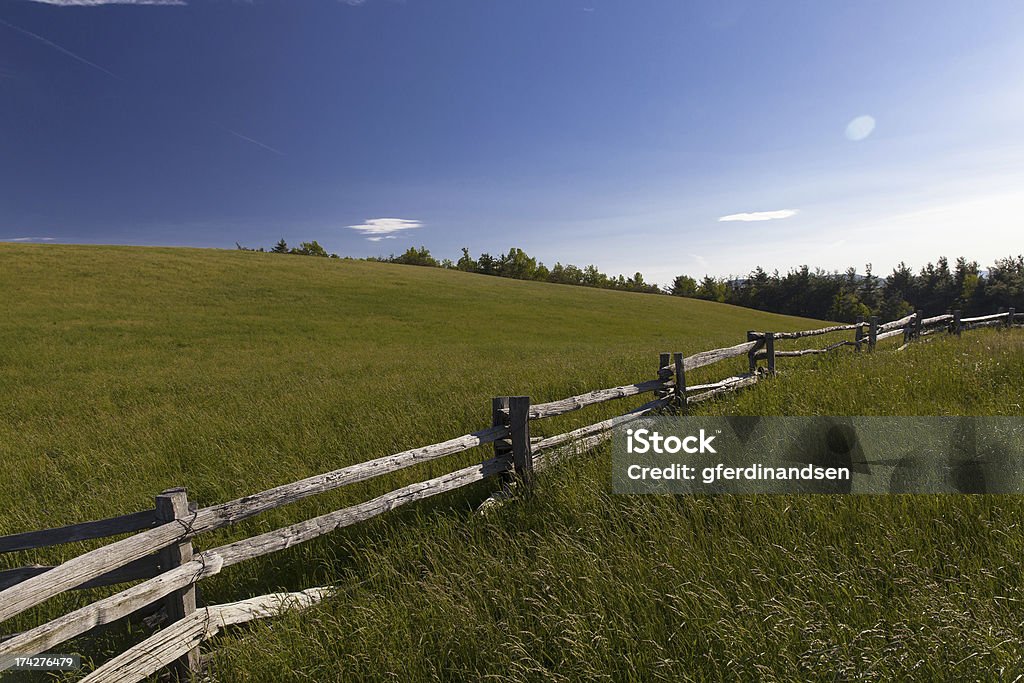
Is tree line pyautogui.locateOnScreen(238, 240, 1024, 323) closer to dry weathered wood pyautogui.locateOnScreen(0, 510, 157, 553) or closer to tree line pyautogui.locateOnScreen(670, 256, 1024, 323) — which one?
tree line pyautogui.locateOnScreen(670, 256, 1024, 323)

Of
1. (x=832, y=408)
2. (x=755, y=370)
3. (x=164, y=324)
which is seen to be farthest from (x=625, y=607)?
(x=164, y=324)

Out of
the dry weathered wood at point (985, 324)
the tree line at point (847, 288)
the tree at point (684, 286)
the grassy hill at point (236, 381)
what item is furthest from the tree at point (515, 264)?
the dry weathered wood at point (985, 324)

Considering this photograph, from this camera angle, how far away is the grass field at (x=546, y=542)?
2.21 m

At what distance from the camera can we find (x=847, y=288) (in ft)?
251

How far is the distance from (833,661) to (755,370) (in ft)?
23.0

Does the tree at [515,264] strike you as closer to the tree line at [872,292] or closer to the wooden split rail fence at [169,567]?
the tree line at [872,292]

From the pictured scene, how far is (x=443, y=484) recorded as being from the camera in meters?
3.89

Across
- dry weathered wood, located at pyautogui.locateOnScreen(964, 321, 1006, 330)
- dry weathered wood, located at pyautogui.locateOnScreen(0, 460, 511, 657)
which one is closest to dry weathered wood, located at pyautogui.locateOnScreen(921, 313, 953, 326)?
dry weathered wood, located at pyautogui.locateOnScreen(964, 321, 1006, 330)

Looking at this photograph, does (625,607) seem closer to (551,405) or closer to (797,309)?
(551,405)

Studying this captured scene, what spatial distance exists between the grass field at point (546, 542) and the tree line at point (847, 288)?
2669 inches

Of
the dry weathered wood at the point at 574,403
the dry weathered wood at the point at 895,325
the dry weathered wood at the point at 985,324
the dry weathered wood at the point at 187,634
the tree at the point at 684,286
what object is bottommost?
the dry weathered wood at the point at 187,634

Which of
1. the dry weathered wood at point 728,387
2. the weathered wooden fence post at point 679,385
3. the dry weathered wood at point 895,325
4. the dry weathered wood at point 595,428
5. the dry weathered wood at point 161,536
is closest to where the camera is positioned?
the dry weathered wood at point 161,536

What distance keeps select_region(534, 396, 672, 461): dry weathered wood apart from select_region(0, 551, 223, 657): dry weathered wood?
9.34 ft

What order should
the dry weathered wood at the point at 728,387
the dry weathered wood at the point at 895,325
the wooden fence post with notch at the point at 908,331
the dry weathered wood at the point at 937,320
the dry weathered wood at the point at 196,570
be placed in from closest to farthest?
the dry weathered wood at the point at 196,570 < the dry weathered wood at the point at 728,387 < the dry weathered wood at the point at 895,325 < the wooden fence post with notch at the point at 908,331 < the dry weathered wood at the point at 937,320
